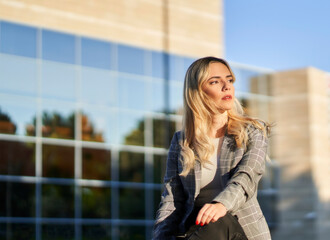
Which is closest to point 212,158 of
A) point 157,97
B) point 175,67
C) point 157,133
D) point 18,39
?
point 18,39

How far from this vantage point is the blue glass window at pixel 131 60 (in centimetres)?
1980

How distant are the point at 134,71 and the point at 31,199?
5003 mm

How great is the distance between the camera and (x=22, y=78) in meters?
17.4

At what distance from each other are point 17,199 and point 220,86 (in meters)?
14.3

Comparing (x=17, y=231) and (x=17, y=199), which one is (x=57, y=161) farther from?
(x=17, y=231)

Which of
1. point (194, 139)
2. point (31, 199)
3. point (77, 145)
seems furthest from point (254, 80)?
point (194, 139)

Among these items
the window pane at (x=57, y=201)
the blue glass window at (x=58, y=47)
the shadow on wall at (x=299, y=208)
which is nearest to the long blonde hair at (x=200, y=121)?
the window pane at (x=57, y=201)

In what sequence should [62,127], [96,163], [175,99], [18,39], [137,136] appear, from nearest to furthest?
[18,39]
[62,127]
[96,163]
[137,136]
[175,99]

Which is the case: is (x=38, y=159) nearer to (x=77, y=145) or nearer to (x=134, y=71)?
(x=77, y=145)

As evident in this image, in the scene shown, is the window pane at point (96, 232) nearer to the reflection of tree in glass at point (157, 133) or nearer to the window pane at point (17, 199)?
the window pane at point (17, 199)

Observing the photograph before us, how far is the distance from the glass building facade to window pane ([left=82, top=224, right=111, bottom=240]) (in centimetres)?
3

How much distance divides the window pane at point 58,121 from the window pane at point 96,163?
0.75 metres

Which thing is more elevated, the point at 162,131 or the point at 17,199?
the point at 162,131

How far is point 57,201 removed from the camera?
17703 mm
